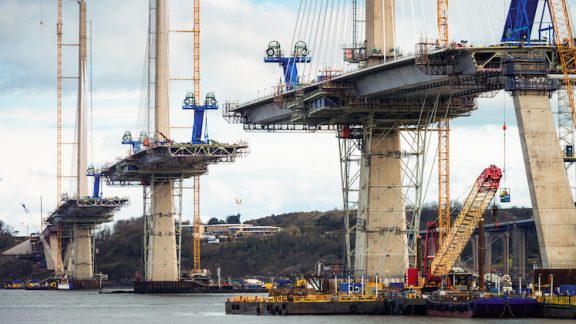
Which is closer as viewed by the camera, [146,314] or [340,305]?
[340,305]

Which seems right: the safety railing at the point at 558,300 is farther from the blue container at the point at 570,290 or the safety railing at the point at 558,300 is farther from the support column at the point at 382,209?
the support column at the point at 382,209

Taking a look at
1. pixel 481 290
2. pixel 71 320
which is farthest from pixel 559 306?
pixel 71 320

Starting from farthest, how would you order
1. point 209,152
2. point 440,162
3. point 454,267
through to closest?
point 209,152 < point 440,162 < point 454,267

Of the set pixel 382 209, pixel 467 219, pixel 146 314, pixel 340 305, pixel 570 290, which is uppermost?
pixel 382 209

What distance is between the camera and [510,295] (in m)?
110

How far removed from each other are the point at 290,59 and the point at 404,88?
37.8m

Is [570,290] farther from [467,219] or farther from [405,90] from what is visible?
[405,90]

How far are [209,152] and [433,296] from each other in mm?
72561

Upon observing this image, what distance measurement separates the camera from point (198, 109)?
194375mm

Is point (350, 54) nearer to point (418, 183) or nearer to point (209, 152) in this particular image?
point (418, 183)

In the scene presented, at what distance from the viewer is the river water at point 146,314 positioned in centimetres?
11556

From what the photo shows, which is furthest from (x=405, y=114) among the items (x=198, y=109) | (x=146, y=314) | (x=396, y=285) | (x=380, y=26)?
(x=198, y=109)

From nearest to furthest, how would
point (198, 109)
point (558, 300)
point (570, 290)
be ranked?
point (558, 300)
point (570, 290)
point (198, 109)

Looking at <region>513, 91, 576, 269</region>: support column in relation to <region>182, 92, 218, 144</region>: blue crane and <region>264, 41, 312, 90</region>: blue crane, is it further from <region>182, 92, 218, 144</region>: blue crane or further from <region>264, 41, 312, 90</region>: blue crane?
<region>182, 92, 218, 144</region>: blue crane
